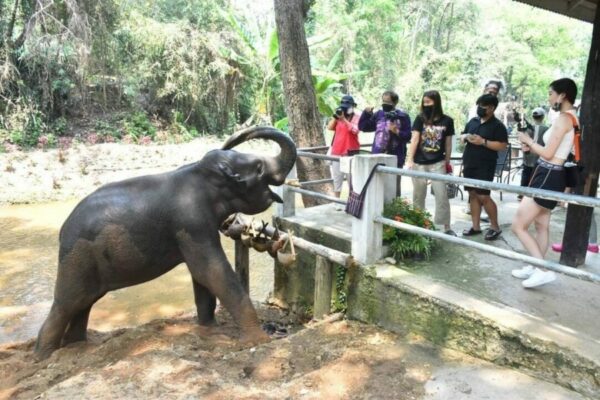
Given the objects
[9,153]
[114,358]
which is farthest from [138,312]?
[9,153]

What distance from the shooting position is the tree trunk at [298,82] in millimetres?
7613

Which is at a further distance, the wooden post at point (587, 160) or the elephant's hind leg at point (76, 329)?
the elephant's hind leg at point (76, 329)

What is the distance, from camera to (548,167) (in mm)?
3971

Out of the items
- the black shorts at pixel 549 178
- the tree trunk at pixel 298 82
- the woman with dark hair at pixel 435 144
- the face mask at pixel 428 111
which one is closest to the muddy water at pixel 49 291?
the tree trunk at pixel 298 82

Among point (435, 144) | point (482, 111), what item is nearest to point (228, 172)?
point (435, 144)

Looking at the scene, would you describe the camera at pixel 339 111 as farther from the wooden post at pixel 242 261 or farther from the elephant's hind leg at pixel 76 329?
the elephant's hind leg at pixel 76 329

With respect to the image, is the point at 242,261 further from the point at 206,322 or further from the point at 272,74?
the point at 272,74

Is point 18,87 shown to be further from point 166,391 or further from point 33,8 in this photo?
point 166,391

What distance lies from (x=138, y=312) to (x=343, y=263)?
3.53 metres

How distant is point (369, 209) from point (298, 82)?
3.82 metres

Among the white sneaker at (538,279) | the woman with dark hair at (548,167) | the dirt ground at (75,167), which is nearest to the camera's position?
the woman with dark hair at (548,167)

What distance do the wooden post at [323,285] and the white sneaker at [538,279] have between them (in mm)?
1713

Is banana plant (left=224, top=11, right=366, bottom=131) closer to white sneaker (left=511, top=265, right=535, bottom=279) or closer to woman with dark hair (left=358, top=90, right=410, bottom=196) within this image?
woman with dark hair (left=358, top=90, right=410, bottom=196)

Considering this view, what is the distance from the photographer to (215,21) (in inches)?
826
